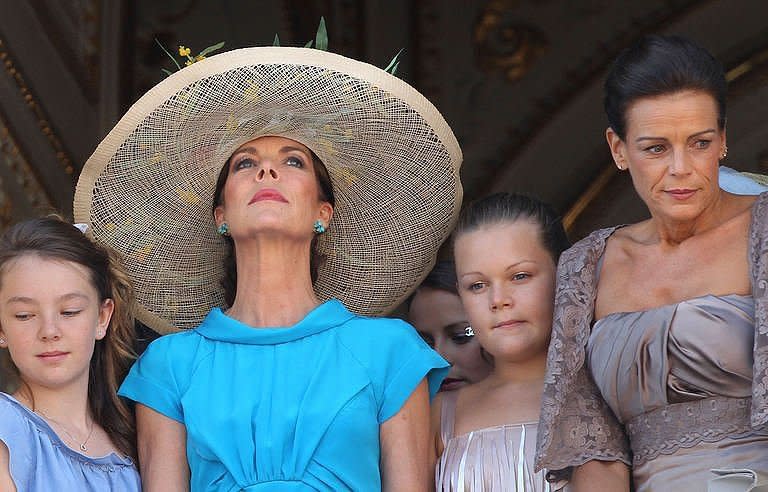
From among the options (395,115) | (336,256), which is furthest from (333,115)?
(336,256)

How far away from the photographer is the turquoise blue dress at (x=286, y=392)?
3.31 m

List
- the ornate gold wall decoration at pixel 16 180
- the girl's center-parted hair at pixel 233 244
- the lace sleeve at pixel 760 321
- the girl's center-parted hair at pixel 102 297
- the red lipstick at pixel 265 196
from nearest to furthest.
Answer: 1. the lace sleeve at pixel 760 321
2. the girl's center-parted hair at pixel 102 297
3. the red lipstick at pixel 265 196
4. the girl's center-parted hair at pixel 233 244
5. the ornate gold wall decoration at pixel 16 180

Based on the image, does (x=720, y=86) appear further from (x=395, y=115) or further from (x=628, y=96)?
(x=395, y=115)

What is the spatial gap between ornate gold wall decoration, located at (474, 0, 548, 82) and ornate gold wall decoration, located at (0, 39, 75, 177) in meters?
1.38

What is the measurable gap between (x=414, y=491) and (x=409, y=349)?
0.32 m

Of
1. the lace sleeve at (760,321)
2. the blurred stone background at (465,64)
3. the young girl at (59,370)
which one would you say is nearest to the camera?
the lace sleeve at (760,321)

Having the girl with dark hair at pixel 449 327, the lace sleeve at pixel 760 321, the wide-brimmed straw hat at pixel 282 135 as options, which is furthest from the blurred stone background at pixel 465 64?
the lace sleeve at pixel 760 321

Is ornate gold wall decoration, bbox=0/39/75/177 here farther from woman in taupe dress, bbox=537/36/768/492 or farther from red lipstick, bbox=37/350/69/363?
woman in taupe dress, bbox=537/36/768/492

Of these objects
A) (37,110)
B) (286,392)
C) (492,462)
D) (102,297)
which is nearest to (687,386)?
(492,462)

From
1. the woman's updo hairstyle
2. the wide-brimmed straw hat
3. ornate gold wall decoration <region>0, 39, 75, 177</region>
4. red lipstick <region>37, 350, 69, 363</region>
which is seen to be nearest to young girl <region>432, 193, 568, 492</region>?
the wide-brimmed straw hat

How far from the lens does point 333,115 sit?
358 cm

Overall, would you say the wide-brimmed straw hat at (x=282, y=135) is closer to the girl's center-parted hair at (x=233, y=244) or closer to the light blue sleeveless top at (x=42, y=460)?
the girl's center-parted hair at (x=233, y=244)

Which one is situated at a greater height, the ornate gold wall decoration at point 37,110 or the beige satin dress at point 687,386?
the ornate gold wall decoration at point 37,110

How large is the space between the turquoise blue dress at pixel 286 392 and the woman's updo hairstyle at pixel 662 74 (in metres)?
0.72
